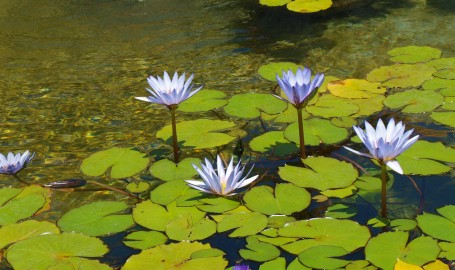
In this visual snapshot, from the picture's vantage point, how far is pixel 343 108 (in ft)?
10.2

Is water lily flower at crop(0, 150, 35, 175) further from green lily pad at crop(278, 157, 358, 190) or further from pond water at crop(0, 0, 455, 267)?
green lily pad at crop(278, 157, 358, 190)

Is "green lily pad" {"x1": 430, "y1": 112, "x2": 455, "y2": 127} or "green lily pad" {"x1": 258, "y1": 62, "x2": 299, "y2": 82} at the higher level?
"green lily pad" {"x1": 258, "y1": 62, "x2": 299, "y2": 82}

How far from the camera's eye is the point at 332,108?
10.3 feet

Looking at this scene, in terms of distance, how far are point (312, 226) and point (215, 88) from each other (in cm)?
137

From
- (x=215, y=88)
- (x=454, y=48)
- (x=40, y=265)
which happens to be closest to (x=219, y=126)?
(x=215, y=88)

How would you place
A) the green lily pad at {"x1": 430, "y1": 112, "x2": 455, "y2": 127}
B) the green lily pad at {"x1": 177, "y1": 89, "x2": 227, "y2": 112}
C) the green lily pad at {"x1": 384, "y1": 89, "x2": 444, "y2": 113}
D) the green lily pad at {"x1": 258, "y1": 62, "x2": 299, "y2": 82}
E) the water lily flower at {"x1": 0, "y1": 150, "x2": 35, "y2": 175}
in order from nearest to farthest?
the water lily flower at {"x1": 0, "y1": 150, "x2": 35, "y2": 175} < the green lily pad at {"x1": 430, "y1": 112, "x2": 455, "y2": 127} < the green lily pad at {"x1": 384, "y1": 89, "x2": 444, "y2": 113} < the green lily pad at {"x1": 177, "y1": 89, "x2": 227, "y2": 112} < the green lily pad at {"x1": 258, "y1": 62, "x2": 299, "y2": 82}

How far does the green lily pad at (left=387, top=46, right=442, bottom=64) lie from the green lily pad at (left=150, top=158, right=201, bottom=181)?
1414 millimetres

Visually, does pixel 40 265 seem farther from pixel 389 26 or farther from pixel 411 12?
pixel 411 12

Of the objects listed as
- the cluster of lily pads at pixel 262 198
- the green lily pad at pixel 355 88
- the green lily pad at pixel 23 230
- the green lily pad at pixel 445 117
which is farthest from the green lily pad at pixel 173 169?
the green lily pad at pixel 445 117

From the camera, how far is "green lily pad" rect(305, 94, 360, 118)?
10.1ft

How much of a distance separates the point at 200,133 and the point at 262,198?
0.59m

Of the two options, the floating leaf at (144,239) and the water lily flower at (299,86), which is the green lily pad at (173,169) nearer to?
the floating leaf at (144,239)

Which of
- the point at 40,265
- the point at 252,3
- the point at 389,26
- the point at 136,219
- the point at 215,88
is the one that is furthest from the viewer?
the point at 252,3

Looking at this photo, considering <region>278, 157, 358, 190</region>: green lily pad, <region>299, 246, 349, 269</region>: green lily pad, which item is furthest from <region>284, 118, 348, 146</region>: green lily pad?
<region>299, 246, 349, 269</region>: green lily pad
